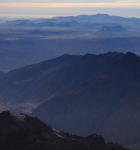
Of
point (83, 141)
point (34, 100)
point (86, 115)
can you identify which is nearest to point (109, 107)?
point (86, 115)

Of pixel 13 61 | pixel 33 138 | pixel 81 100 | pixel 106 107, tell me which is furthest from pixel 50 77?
pixel 13 61

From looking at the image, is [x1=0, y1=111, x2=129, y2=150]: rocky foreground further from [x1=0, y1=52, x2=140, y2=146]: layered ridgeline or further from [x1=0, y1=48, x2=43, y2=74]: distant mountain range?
[x1=0, y1=48, x2=43, y2=74]: distant mountain range

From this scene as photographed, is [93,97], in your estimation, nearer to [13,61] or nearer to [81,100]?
[81,100]

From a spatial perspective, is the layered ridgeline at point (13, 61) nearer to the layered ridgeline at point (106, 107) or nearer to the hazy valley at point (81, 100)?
the hazy valley at point (81, 100)

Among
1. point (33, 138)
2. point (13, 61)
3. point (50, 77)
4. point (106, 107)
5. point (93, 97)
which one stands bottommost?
point (13, 61)

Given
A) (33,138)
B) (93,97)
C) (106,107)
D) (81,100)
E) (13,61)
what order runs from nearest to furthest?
(33,138) → (106,107) → (93,97) → (81,100) → (13,61)

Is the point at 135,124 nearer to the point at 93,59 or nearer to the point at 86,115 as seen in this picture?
the point at 86,115
